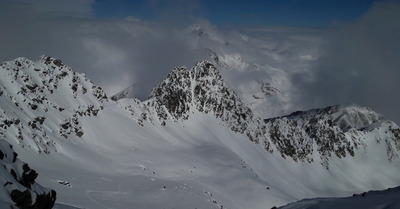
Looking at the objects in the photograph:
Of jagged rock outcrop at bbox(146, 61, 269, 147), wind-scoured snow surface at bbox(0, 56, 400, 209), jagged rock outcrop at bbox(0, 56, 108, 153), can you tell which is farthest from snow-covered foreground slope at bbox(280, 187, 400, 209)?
jagged rock outcrop at bbox(146, 61, 269, 147)

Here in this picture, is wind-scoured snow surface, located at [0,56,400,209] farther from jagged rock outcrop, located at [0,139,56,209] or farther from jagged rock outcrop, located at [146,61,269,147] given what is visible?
jagged rock outcrop, located at [0,139,56,209]

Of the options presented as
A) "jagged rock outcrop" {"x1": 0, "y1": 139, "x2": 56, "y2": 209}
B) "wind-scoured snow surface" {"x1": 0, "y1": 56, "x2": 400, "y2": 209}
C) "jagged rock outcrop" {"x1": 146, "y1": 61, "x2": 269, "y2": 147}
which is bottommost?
"jagged rock outcrop" {"x1": 0, "y1": 139, "x2": 56, "y2": 209}

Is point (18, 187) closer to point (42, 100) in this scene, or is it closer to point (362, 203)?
point (362, 203)

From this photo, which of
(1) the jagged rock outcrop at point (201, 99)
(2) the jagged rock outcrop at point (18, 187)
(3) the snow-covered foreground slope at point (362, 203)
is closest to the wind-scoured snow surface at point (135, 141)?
(1) the jagged rock outcrop at point (201, 99)

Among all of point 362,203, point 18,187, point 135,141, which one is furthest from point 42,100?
point 362,203

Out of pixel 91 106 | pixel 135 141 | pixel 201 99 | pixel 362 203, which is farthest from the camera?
pixel 201 99

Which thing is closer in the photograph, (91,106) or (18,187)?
(18,187)

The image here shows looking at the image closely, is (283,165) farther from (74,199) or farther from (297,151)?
(74,199)
